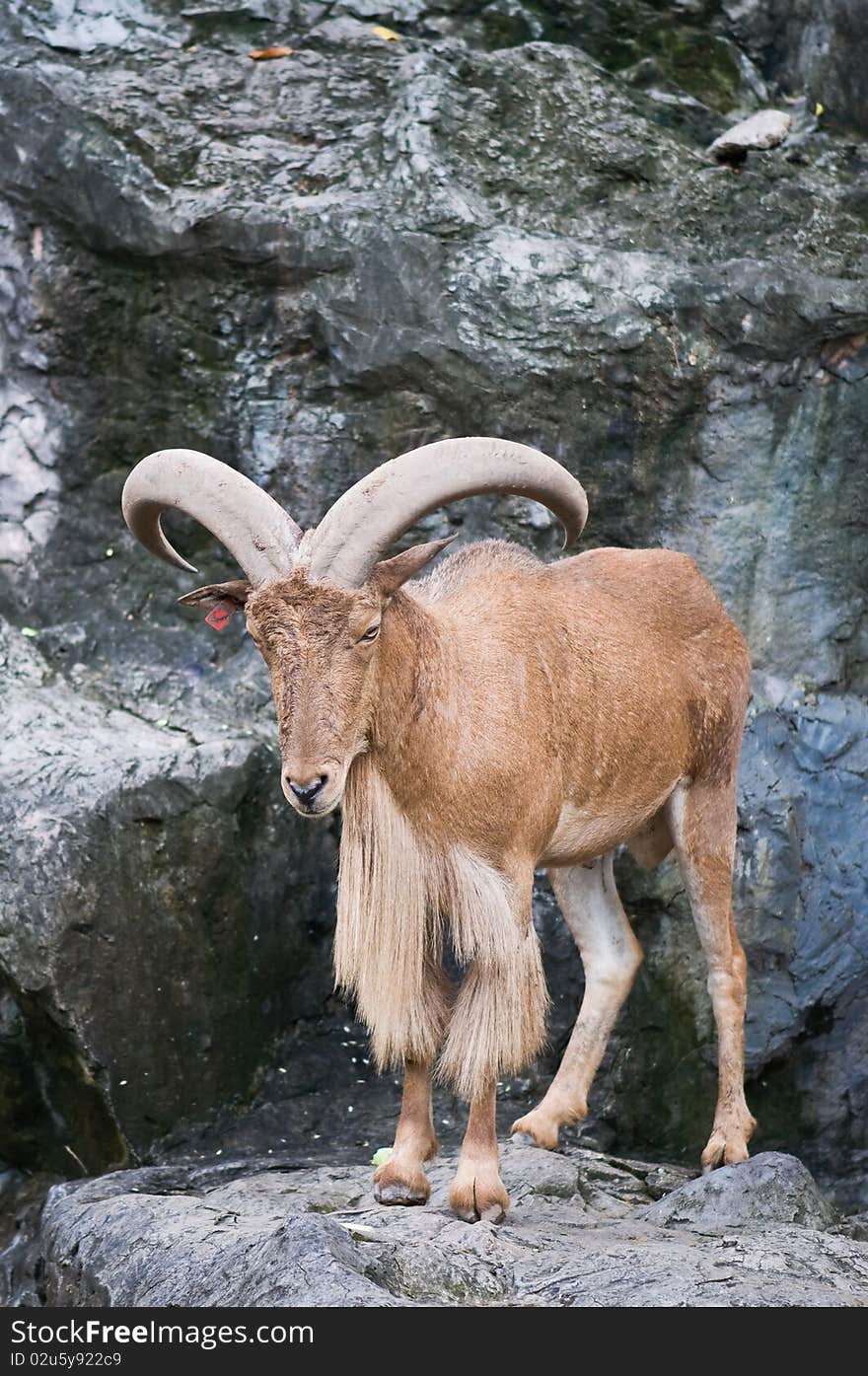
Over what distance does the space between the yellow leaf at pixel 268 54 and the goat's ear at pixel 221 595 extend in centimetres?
414

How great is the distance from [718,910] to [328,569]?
105 inches

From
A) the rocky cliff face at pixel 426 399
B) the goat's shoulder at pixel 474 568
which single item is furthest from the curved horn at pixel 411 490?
the rocky cliff face at pixel 426 399

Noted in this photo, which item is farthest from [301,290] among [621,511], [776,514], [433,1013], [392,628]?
[433,1013]

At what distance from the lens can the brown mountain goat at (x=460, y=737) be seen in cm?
533

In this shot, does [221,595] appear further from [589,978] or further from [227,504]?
[589,978]

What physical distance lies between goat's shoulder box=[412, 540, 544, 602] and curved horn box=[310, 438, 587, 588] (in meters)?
0.81

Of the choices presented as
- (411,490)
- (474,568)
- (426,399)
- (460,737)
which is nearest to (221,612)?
A: (411,490)

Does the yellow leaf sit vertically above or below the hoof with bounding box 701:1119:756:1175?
above

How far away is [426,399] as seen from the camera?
818 cm

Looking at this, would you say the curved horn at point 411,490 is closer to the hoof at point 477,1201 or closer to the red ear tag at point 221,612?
the red ear tag at point 221,612

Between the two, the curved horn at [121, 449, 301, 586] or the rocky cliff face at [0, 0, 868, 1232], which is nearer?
the curved horn at [121, 449, 301, 586]

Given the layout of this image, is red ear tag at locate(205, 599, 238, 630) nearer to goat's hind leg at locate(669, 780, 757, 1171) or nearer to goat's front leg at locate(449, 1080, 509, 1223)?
goat's front leg at locate(449, 1080, 509, 1223)

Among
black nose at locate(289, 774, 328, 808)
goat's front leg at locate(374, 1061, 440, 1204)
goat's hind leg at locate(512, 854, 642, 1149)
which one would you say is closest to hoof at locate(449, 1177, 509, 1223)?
goat's front leg at locate(374, 1061, 440, 1204)

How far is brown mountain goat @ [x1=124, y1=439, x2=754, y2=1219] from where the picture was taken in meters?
5.33
